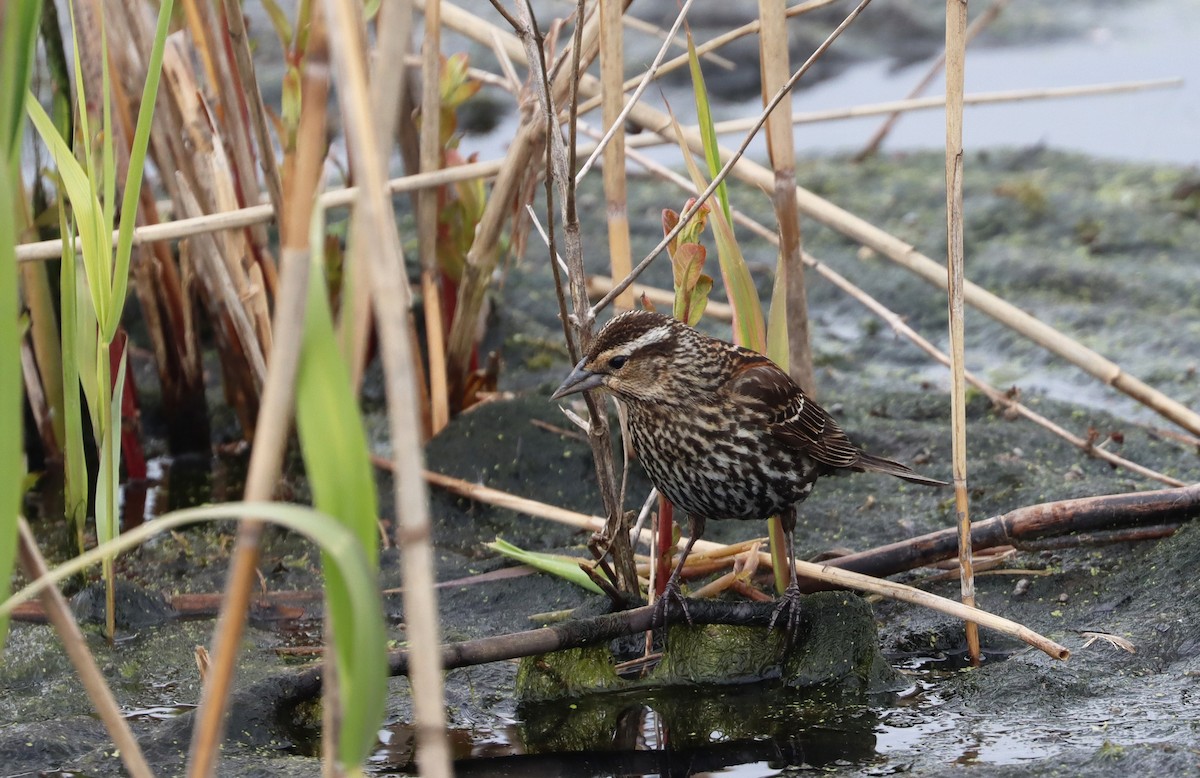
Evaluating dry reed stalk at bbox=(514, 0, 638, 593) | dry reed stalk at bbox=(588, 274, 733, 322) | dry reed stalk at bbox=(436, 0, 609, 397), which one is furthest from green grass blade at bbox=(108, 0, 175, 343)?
dry reed stalk at bbox=(588, 274, 733, 322)

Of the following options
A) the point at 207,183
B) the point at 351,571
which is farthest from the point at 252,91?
the point at 351,571

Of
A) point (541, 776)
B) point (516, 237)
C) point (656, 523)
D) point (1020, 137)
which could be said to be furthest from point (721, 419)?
point (1020, 137)

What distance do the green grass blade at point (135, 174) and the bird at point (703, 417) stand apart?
1.11 meters

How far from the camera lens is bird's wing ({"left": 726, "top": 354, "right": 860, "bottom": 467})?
369 centimetres

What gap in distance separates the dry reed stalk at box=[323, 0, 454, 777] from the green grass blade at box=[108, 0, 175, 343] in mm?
1208

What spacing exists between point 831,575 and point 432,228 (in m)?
2.08

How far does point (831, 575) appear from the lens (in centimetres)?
362

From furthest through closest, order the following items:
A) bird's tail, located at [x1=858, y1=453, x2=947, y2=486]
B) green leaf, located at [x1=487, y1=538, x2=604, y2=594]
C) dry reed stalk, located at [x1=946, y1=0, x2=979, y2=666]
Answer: bird's tail, located at [x1=858, y1=453, x2=947, y2=486], green leaf, located at [x1=487, y1=538, x2=604, y2=594], dry reed stalk, located at [x1=946, y1=0, x2=979, y2=666]

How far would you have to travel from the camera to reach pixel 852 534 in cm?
439

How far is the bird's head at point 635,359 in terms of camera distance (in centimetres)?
354

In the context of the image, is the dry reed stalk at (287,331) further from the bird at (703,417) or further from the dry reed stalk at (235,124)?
the dry reed stalk at (235,124)

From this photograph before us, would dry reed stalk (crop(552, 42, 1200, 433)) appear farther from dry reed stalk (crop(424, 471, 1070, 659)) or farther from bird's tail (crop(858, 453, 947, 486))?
dry reed stalk (crop(424, 471, 1070, 659))

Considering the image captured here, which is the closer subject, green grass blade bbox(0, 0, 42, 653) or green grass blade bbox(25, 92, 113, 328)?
green grass blade bbox(0, 0, 42, 653)

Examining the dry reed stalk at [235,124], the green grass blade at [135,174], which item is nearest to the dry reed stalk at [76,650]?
the green grass blade at [135,174]
